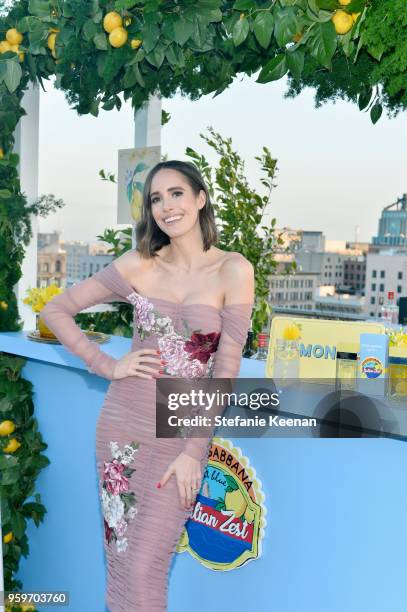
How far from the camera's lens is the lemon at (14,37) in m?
2.21

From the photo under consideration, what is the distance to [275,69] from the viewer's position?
61.9 inches

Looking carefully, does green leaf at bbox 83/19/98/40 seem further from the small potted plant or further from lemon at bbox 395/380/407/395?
lemon at bbox 395/380/407/395

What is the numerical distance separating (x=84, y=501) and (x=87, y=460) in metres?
0.15

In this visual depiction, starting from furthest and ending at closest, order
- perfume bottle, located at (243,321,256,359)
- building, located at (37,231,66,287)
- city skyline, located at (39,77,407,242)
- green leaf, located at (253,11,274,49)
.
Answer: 1. perfume bottle, located at (243,321,256,359)
2. building, located at (37,231,66,287)
3. city skyline, located at (39,77,407,242)
4. green leaf, located at (253,11,274,49)

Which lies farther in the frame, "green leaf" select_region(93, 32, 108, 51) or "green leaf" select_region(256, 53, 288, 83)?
"green leaf" select_region(93, 32, 108, 51)

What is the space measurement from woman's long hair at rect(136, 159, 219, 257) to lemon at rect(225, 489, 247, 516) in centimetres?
67

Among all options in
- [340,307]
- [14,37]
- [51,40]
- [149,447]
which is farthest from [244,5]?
[340,307]

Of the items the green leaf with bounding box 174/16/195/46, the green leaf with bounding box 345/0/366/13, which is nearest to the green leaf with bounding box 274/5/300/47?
the green leaf with bounding box 345/0/366/13

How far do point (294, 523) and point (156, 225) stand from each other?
828mm

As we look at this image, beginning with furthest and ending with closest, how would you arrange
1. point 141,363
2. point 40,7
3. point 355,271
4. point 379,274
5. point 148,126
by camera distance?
point 355,271, point 379,274, point 148,126, point 40,7, point 141,363

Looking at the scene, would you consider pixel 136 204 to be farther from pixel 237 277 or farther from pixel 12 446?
pixel 237 277

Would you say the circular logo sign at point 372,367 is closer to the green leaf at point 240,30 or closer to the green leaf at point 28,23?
Answer: the green leaf at point 240,30

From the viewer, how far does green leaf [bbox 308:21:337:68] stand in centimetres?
149

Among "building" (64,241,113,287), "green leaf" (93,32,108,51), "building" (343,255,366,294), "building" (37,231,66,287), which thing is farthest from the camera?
"building" (343,255,366,294)
